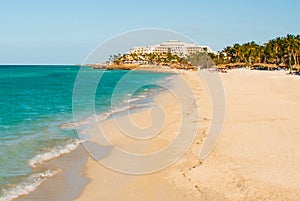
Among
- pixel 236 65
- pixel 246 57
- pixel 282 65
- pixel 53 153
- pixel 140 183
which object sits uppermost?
pixel 246 57

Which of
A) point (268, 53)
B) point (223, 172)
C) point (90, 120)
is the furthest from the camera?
point (268, 53)

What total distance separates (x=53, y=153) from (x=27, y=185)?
337 cm

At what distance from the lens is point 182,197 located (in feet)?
26.1

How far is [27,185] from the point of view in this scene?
9.01 metres

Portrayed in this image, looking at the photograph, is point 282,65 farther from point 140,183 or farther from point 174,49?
point 174,49

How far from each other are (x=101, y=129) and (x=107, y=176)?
7.43 meters

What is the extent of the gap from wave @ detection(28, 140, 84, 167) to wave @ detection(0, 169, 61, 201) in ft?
A: 3.53

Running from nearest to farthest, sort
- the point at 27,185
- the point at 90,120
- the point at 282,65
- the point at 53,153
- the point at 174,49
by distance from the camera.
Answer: the point at 27,185, the point at 53,153, the point at 90,120, the point at 282,65, the point at 174,49

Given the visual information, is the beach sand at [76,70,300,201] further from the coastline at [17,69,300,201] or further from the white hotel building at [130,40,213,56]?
the white hotel building at [130,40,213,56]

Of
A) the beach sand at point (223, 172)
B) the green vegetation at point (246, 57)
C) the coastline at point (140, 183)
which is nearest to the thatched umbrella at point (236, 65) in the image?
the green vegetation at point (246, 57)

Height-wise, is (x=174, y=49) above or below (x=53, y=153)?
Result: above

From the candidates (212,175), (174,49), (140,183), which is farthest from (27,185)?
(174,49)

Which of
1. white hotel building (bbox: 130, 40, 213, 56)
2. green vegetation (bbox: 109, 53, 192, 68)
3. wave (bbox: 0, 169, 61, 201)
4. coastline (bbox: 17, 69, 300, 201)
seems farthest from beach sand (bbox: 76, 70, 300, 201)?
white hotel building (bbox: 130, 40, 213, 56)

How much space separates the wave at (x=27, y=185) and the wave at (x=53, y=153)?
1076mm
